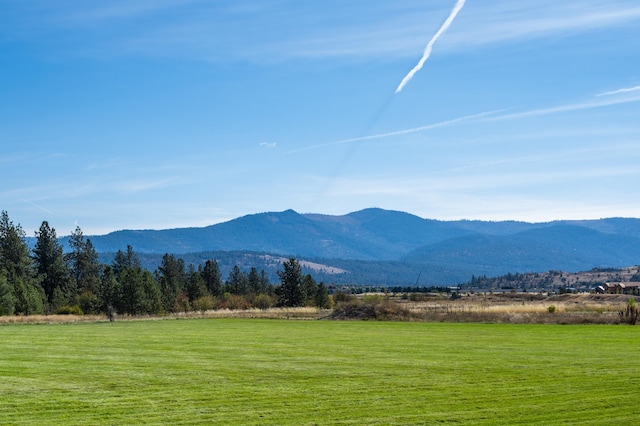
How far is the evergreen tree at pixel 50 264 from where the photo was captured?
11167 centimetres

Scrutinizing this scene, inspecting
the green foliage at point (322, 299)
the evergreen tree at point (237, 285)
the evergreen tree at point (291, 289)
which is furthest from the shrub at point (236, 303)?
the evergreen tree at point (237, 285)

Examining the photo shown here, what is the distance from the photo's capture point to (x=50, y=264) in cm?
11350

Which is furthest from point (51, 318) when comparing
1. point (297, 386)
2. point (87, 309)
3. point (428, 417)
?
point (428, 417)

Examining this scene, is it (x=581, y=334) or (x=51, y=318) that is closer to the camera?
(x=581, y=334)

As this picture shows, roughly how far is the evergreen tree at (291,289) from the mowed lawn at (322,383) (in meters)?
76.0

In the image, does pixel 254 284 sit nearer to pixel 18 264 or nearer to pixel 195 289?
pixel 195 289

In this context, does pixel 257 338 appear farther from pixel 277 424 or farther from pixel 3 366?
pixel 277 424

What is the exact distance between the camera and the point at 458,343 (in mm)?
36688

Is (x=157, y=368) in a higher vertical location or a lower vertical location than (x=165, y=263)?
lower

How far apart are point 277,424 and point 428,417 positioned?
11.3 feet

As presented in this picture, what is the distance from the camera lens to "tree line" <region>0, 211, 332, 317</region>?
9412 centimetres

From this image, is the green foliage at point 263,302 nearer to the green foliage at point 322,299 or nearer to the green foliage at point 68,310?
the green foliage at point 322,299

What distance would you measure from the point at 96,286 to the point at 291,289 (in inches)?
1172

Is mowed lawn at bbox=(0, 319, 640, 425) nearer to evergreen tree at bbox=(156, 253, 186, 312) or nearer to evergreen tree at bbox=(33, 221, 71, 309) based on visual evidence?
evergreen tree at bbox=(156, 253, 186, 312)
